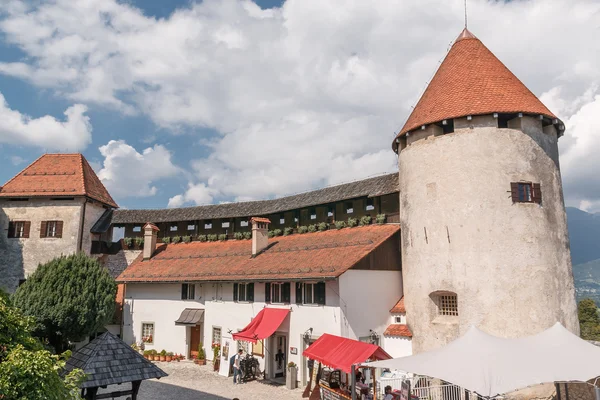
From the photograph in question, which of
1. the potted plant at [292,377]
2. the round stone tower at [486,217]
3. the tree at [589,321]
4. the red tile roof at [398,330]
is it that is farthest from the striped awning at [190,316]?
the tree at [589,321]

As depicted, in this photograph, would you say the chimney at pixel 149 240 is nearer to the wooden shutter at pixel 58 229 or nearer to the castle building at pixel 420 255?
the castle building at pixel 420 255

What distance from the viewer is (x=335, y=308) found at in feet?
61.4

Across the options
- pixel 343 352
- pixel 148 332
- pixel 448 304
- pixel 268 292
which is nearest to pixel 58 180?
pixel 148 332

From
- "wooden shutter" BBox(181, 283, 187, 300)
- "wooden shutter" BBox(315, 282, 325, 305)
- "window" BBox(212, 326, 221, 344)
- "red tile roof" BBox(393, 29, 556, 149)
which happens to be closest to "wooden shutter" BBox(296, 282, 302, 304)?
"wooden shutter" BBox(315, 282, 325, 305)

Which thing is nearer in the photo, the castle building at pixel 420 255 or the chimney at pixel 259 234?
the castle building at pixel 420 255

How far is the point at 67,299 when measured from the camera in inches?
904

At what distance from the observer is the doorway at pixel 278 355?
21.5m

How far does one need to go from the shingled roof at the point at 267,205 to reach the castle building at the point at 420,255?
20 cm

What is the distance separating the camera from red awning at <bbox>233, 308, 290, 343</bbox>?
1995 centimetres

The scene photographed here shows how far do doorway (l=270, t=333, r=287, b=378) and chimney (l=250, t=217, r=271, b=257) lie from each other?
230 inches

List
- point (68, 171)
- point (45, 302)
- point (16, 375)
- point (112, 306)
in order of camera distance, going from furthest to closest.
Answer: point (68, 171), point (112, 306), point (45, 302), point (16, 375)

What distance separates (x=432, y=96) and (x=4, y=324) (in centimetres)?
1834

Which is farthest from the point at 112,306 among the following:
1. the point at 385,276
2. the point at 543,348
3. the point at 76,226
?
the point at 543,348

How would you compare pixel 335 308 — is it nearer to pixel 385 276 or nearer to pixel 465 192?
pixel 385 276
